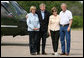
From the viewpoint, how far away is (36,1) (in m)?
20.2

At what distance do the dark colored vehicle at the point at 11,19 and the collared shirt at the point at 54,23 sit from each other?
388 cm

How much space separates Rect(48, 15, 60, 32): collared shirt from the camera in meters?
15.1

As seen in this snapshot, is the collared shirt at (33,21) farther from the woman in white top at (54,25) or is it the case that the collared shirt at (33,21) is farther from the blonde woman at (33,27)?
the woman in white top at (54,25)

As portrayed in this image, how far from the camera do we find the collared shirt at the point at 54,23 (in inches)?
595

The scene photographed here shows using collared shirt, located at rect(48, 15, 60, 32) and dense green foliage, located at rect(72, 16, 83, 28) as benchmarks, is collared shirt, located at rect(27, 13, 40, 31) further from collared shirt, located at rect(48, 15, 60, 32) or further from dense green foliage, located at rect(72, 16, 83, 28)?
dense green foliage, located at rect(72, 16, 83, 28)

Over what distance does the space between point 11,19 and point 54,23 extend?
4453 mm

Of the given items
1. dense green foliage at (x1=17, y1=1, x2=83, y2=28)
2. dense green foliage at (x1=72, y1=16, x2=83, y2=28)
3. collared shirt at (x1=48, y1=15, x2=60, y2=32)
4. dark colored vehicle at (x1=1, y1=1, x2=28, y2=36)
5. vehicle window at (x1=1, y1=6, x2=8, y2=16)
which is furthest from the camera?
dense green foliage at (x1=72, y1=16, x2=83, y2=28)

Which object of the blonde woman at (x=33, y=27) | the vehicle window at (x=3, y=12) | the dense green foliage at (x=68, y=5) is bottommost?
the blonde woman at (x=33, y=27)

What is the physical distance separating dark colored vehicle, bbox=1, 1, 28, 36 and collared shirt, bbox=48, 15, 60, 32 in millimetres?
3878

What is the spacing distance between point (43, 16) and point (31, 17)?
1.18 feet

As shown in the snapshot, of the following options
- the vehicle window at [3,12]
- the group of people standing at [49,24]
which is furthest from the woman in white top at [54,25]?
the vehicle window at [3,12]

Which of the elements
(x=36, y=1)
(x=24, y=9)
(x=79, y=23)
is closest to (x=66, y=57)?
(x=24, y=9)

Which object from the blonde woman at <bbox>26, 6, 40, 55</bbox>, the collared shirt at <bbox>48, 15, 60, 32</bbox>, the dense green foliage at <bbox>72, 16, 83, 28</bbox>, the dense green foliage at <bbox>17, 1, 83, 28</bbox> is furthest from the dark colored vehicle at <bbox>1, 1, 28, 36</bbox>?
the dense green foliage at <bbox>72, 16, 83, 28</bbox>

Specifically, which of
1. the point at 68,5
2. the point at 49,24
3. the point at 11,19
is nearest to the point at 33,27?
the point at 49,24
